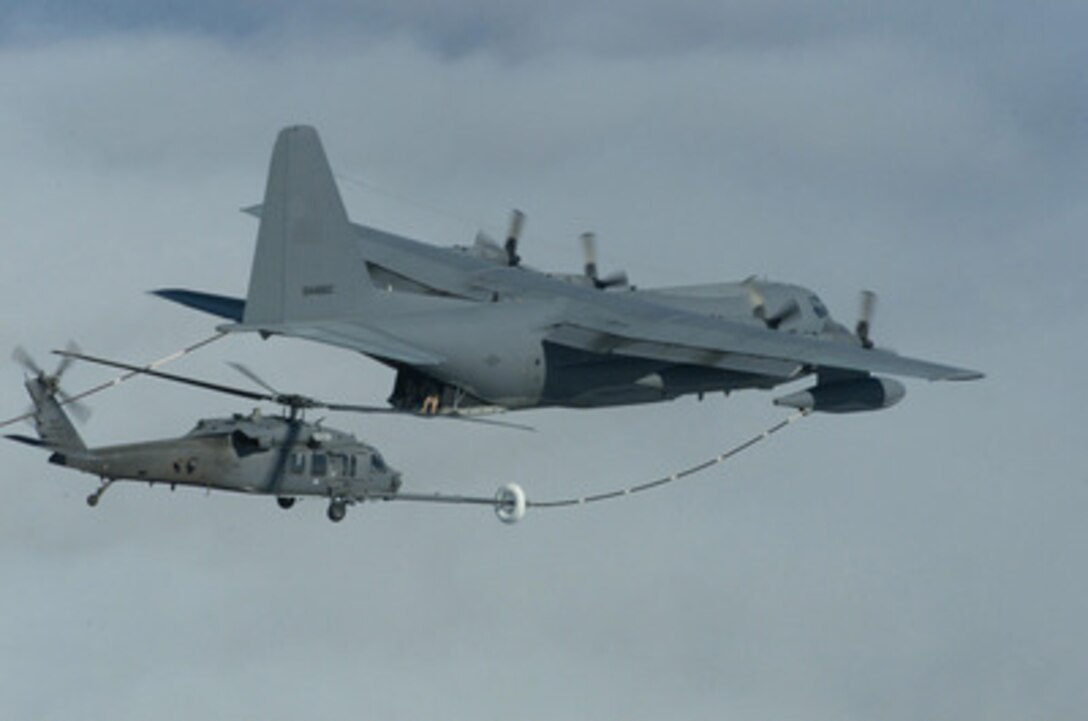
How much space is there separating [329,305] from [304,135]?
221 inches

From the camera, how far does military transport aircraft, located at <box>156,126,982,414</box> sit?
9181 centimetres

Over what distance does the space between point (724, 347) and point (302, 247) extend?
566 inches

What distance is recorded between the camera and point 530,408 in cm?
9638

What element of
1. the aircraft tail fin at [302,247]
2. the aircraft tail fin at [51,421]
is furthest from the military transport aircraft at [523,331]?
the aircraft tail fin at [51,421]

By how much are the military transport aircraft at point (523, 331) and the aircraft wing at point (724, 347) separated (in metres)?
0.05

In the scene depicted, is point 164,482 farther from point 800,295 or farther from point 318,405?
point 800,295

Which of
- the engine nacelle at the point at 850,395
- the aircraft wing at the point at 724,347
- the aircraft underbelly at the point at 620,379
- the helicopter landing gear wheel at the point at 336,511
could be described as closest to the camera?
the aircraft wing at the point at 724,347

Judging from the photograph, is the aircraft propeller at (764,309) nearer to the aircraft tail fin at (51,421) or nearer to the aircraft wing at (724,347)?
the aircraft wing at (724,347)

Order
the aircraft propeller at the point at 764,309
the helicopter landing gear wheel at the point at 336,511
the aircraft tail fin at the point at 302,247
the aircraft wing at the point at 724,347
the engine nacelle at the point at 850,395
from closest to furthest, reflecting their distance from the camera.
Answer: the aircraft tail fin at the point at 302,247, the aircraft wing at the point at 724,347, the engine nacelle at the point at 850,395, the helicopter landing gear wheel at the point at 336,511, the aircraft propeller at the point at 764,309

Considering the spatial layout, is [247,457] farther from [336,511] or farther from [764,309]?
[764,309]

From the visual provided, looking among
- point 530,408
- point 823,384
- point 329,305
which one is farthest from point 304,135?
point 823,384

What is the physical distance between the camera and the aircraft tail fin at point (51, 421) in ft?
319

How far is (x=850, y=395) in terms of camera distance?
97.2 meters

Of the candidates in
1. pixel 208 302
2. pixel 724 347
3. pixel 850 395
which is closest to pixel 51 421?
pixel 208 302
